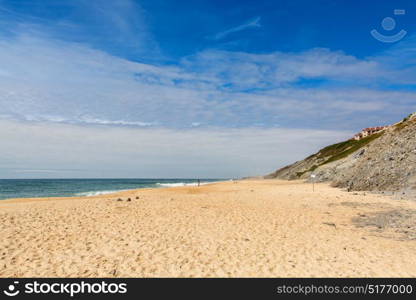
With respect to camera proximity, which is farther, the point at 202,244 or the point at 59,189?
the point at 59,189

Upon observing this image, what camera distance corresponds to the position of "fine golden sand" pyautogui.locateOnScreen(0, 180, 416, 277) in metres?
8.20

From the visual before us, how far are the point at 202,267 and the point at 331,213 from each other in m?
12.3

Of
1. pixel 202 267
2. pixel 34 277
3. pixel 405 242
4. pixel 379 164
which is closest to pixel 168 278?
pixel 202 267

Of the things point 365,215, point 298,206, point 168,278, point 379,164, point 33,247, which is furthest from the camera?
point 379,164

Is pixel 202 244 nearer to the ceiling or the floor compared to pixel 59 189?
nearer to the ceiling

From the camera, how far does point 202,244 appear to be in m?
10.8

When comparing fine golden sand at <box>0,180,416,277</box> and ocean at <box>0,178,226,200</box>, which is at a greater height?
fine golden sand at <box>0,180,416,277</box>

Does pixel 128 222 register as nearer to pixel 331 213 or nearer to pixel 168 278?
pixel 168 278

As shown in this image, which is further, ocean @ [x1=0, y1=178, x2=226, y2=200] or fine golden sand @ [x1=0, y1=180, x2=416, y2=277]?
ocean @ [x1=0, y1=178, x2=226, y2=200]

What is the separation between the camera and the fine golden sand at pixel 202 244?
26.9ft

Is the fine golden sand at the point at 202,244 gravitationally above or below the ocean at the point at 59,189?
above

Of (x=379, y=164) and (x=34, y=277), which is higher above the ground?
(x=379, y=164)

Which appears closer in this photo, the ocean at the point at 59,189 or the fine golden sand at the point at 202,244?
the fine golden sand at the point at 202,244

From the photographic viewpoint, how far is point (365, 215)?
53.7ft
